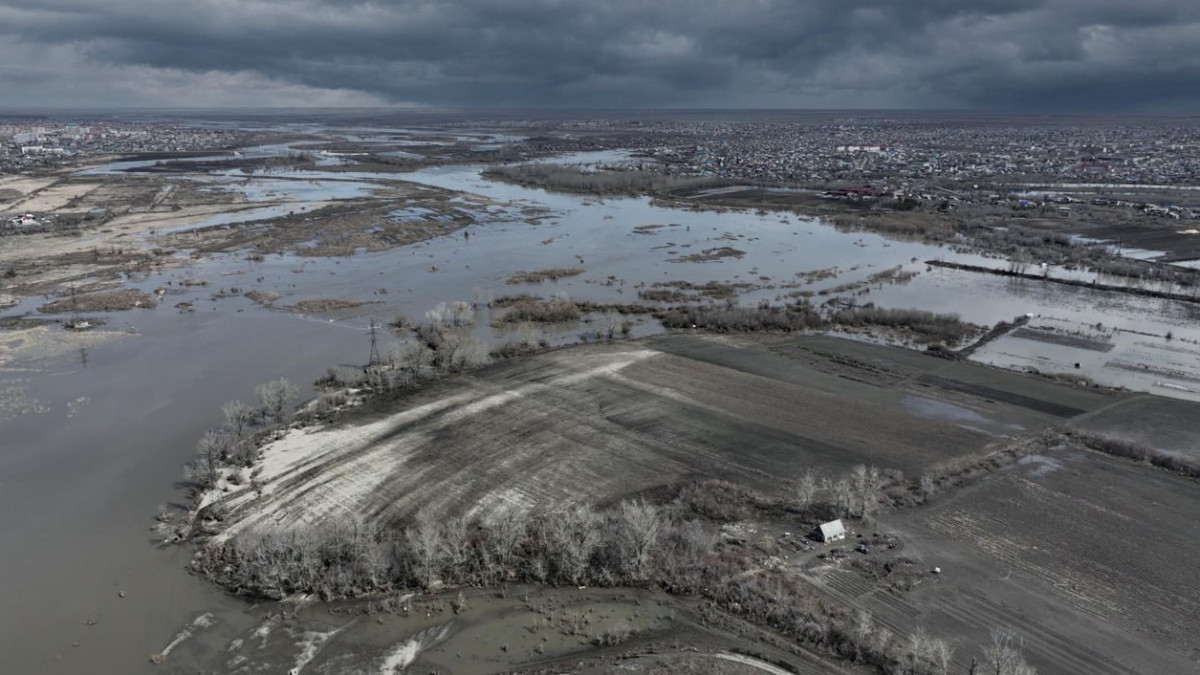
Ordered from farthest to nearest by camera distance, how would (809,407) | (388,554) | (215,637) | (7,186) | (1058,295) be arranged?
(7,186) < (1058,295) < (809,407) < (388,554) < (215,637)

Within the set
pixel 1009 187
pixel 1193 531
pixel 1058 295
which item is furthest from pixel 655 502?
pixel 1009 187

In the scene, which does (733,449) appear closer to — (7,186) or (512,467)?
(512,467)

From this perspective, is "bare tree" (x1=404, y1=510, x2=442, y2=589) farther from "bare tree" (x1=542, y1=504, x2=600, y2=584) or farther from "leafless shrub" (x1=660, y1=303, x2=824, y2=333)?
"leafless shrub" (x1=660, y1=303, x2=824, y2=333)

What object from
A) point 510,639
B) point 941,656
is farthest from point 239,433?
point 941,656

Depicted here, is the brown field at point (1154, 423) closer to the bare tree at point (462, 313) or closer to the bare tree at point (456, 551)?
the bare tree at point (456, 551)

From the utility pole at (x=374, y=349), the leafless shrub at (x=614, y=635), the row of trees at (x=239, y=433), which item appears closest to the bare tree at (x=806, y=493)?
the leafless shrub at (x=614, y=635)

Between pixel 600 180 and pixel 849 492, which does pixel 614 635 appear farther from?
pixel 600 180
